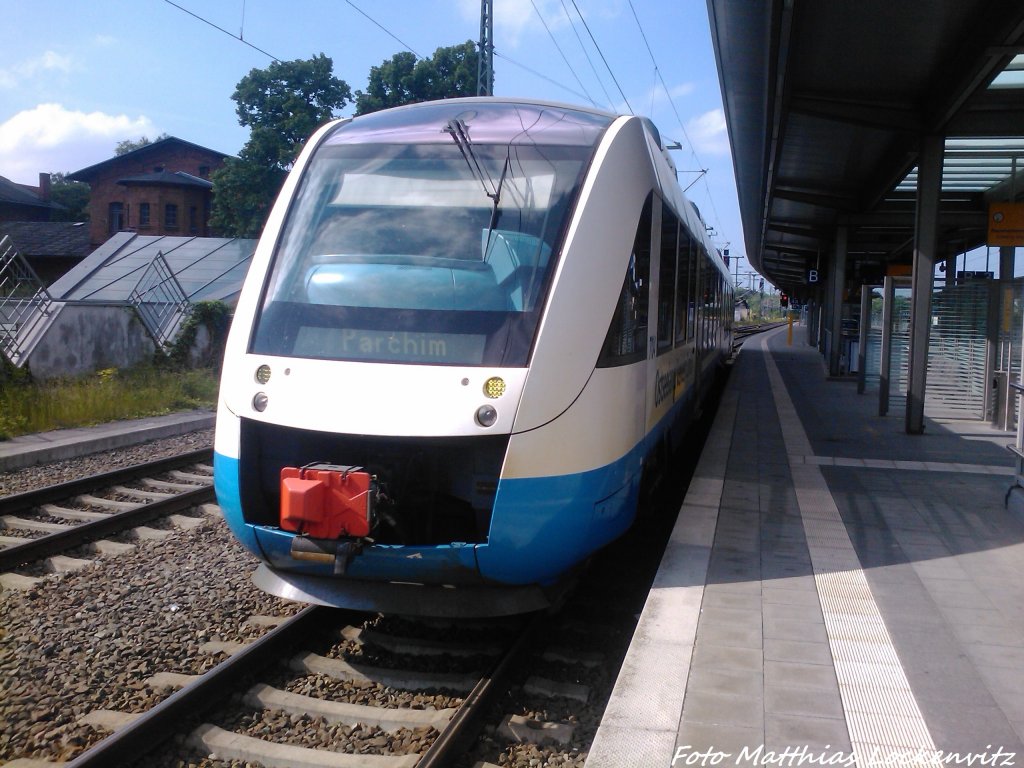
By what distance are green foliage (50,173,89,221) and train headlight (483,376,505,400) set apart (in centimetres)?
6253

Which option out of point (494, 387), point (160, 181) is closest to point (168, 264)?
point (494, 387)

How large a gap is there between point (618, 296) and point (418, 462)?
145cm

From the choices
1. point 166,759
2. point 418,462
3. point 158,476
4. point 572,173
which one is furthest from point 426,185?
point 158,476

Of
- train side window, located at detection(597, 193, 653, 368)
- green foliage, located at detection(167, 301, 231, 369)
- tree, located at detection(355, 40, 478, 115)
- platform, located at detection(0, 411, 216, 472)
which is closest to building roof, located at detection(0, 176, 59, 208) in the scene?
tree, located at detection(355, 40, 478, 115)

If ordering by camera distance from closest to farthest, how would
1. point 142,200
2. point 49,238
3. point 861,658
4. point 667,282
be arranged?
point 861,658, point 667,282, point 49,238, point 142,200

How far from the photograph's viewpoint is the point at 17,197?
2030 inches

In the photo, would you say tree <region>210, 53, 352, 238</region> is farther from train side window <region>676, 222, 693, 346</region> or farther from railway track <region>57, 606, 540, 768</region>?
railway track <region>57, 606, 540, 768</region>

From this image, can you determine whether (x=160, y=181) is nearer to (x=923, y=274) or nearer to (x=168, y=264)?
(x=168, y=264)

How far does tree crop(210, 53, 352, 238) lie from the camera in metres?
35.5

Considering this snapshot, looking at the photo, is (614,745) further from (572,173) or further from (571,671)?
(572,173)

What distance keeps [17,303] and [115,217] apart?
35.2 metres

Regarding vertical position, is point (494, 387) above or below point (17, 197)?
below

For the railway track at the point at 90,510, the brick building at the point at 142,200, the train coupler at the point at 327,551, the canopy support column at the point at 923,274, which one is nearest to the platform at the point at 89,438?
the railway track at the point at 90,510

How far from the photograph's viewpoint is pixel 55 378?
13953 millimetres
